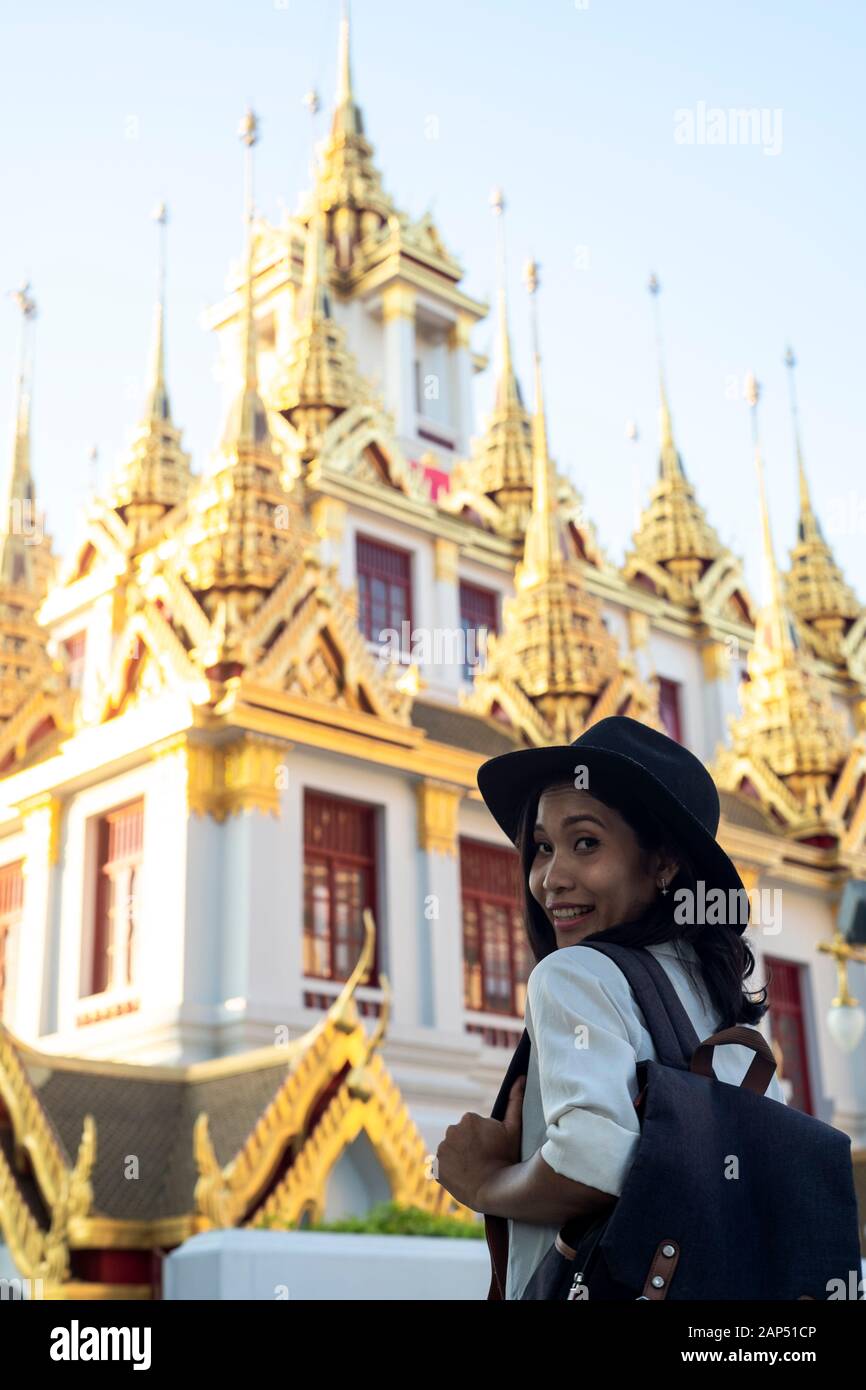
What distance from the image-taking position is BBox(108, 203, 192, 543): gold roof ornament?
24.5 meters

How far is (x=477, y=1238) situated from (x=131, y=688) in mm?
6957

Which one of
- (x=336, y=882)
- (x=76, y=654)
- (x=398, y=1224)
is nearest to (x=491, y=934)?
(x=336, y=882)

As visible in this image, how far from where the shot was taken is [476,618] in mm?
24703

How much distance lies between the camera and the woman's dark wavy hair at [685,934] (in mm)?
2770

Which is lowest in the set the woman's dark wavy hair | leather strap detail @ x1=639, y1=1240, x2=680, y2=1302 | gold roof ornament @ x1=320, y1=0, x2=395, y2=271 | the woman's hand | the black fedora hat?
leather strap detail @ x1=639, y1=1240, x2=680, y2=1302

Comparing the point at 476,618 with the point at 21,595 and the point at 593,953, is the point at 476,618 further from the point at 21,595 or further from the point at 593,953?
the point at 593,953

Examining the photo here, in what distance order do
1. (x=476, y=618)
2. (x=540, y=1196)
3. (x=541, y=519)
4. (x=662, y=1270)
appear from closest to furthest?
1. (x=662, y=1270)
2. (x=540, y=1196)
3. (x=541, y=519)
4. (x=476, y=618)

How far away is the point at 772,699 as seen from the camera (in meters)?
22.7

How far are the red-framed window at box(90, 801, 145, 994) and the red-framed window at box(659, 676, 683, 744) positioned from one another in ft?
42.3

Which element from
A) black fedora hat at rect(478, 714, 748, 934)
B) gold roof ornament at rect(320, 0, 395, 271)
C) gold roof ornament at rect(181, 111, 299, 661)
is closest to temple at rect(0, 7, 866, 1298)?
gold roof ornament at rect(181, 111, 299, 661)

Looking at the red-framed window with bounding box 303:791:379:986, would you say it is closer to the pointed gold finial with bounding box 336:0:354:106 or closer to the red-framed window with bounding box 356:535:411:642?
the red-framed window with bounding box 356:535:411:642

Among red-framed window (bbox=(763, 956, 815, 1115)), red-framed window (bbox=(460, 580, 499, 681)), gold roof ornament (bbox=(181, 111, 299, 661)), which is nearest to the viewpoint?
gold roof ornament (bbox=(181, 111, 299, 661))

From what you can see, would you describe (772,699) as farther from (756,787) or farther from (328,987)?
(328,987)

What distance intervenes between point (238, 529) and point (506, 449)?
12630mm
